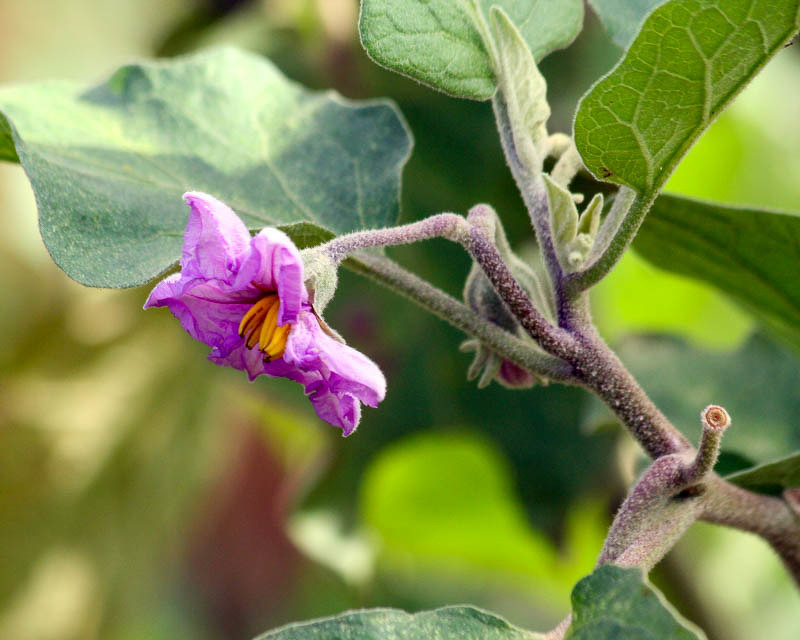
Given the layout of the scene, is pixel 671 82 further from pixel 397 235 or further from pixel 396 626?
pixel 396 626

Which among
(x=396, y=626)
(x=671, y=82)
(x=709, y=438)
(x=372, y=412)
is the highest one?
(x=671, y=82)

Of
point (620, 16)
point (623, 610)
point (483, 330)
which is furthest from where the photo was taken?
point (620, 16)

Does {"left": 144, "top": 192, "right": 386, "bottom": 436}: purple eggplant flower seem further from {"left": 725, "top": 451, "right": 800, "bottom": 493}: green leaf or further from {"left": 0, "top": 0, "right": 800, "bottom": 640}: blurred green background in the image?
{"left": 0, "top": 0, "right": 800, "bottom": 640}: blurred green background

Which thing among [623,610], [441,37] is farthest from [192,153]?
[623,610]

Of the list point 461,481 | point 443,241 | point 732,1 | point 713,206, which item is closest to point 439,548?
point 461,481

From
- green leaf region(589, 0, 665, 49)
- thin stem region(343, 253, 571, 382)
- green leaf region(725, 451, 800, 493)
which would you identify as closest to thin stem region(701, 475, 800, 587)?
green leaf region(725, 451, 800, 493)

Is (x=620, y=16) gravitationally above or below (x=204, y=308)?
above
